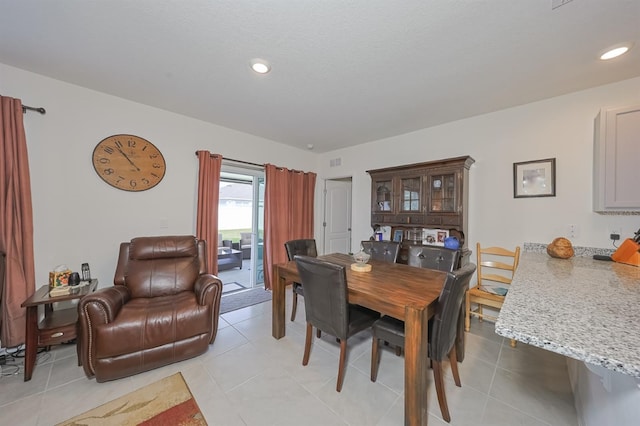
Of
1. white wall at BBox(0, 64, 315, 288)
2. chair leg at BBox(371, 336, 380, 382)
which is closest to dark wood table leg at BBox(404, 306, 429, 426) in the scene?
chair leg at BBox(371, 336, 380, 382)

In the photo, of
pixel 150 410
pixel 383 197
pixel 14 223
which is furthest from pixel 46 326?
pixel 383 197

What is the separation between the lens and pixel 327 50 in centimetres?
180

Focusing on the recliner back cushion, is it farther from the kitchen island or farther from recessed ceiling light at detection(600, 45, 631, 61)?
recessed ceiling light at detection(600, 45, 631, 61)

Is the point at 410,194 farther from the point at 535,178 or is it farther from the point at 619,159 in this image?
the point at 619,159

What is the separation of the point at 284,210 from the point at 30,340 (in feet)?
9.70

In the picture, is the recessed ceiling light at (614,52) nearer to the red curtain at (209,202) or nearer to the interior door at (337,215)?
the interior door at (337,215)

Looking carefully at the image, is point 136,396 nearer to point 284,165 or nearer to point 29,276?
point 29,276

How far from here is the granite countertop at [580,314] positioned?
68cm

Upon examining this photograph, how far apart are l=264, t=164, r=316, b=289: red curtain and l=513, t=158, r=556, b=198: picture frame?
3.06 m

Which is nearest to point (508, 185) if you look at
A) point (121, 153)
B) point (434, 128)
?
point (434, 128)

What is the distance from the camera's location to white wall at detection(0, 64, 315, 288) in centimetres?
225

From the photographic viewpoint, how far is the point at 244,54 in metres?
1.86

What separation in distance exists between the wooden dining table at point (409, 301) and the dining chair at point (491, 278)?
87 cm

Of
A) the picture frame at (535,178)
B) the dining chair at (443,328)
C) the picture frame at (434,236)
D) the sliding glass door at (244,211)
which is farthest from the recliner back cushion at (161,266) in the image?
the picture frame at (535,178)
